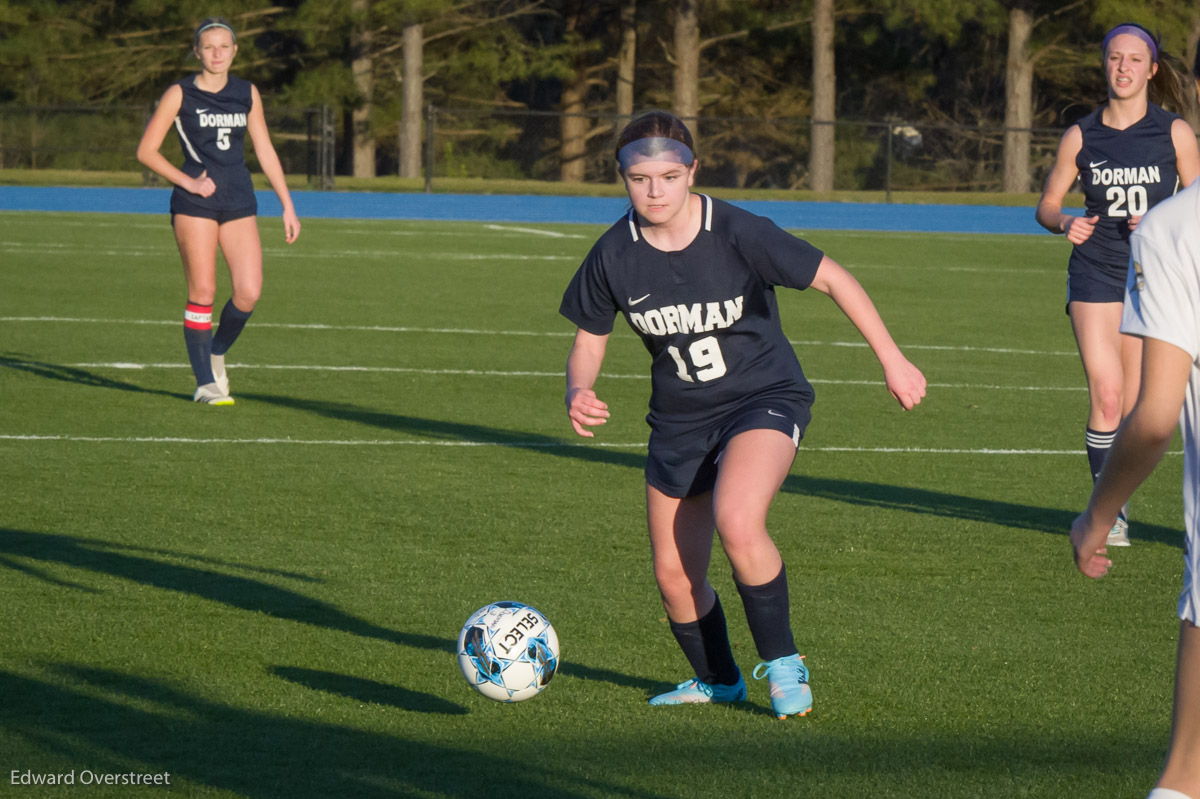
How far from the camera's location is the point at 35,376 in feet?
35.4

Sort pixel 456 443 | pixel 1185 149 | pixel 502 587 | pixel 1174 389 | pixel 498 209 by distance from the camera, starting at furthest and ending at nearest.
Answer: pixel 498 209 < pixel 456 443 < pixel 1185 149 < pixel 502 587 < pixel 1174 389

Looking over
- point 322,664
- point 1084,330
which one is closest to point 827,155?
point 1084,330

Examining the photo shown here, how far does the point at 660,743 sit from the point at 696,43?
38.6m

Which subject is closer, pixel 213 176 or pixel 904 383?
pixel 904 383

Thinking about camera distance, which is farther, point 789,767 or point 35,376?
point 35,376

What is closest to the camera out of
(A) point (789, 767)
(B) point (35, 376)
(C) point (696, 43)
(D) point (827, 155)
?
(A) point (789, 767)

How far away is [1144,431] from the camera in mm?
2521

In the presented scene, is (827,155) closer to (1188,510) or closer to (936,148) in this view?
(936,148)

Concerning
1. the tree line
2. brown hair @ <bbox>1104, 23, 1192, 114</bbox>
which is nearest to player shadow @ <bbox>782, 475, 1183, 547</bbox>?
brown hair @ <bbox>1104, 23, 1192, 114</bbox>

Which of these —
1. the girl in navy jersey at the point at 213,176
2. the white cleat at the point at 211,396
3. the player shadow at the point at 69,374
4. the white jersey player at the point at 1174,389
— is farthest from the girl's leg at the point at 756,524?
the player shadow at the point at 69,374

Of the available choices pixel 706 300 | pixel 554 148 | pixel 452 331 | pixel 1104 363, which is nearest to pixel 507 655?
pixel 706 300

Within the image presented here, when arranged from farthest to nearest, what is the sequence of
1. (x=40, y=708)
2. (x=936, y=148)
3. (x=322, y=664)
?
(x=936, y=148) < (x=322, y=664) < (x=40, y=708)

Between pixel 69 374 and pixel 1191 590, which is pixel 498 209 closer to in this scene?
pixel 69 374

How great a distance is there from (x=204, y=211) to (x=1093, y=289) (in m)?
5.31
